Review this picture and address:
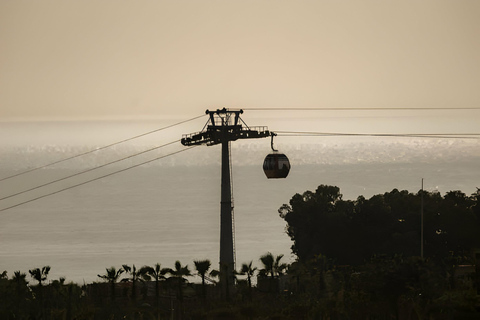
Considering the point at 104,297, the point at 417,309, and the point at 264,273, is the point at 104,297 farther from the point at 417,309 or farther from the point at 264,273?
the point at 417,309

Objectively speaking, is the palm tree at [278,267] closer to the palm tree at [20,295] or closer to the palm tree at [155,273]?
the palm tree at [155,273]

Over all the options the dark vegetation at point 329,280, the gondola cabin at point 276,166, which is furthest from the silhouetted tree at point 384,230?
the gondola cabin at point 276,166

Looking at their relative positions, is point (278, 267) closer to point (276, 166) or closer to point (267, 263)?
point (267, 263)

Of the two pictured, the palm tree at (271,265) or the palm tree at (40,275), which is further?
the palm tree at (271,265)

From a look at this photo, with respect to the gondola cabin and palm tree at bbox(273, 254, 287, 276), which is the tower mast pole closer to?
palm tree at bbox(273, 254, 287, 276)

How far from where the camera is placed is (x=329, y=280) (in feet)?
390

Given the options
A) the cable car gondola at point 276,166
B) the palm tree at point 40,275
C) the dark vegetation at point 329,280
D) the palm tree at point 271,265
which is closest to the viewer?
the dark vegetation at point 329,280

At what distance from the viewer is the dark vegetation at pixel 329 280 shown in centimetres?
9469

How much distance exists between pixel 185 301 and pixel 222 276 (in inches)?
269

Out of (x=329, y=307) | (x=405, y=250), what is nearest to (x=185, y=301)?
(x=329, y=307)

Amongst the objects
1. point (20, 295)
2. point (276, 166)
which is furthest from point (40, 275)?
point (276, 166)

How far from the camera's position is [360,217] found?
157 metres

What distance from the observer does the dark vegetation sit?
3728 inches

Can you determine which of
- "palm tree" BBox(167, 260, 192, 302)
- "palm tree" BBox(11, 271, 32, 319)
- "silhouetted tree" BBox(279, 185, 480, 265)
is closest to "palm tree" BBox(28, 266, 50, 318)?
"palm tree" BBox(11, 271, 32, 319)
